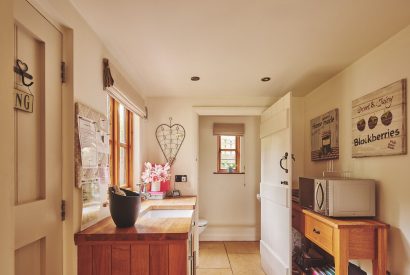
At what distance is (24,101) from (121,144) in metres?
1.85

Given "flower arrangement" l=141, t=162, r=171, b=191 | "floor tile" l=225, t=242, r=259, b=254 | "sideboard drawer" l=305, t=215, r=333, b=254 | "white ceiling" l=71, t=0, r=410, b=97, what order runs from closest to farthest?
"white ceiling" l=71, t=0, r=410, b=97 < "sideboard drawer" l=305, t=215, r=333, b=254 < "flower arrangement" l=141, t=162, r=171, b=191 < "floor tile" l=225, t=242, r=259, b=254

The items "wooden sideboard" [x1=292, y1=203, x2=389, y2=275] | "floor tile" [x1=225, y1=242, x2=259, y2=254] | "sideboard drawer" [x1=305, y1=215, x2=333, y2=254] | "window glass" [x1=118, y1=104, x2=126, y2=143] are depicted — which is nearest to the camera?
"wooden sideboard" [x1=292, y1=203, x2=389, y2=275]

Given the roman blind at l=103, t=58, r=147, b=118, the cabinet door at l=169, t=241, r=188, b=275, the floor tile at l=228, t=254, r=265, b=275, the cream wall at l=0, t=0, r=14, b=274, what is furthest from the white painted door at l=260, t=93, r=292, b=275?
the cream wall at l=0, t=0, r=14, b=274

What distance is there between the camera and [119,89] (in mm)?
2441

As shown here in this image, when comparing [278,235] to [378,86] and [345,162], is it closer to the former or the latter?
[345,162]

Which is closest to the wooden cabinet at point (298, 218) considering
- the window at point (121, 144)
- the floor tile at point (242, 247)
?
the floor tile at point (242, 247)

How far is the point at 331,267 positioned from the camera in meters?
2.69

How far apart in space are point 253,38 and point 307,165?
219 cm

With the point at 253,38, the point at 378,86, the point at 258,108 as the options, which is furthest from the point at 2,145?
the point at 258,108

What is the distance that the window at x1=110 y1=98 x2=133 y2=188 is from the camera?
9.14ft

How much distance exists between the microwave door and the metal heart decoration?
6.41 feet

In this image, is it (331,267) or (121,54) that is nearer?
(121,54)

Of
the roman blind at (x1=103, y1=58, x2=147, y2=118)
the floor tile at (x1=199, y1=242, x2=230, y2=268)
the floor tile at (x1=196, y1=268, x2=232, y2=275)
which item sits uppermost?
the roman blind at (x1=103, y1=58, x2=147, y2=118)

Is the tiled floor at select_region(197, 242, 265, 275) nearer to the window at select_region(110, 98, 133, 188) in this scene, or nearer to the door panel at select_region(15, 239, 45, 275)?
the window at select_region(110, 98, 133, 188)
